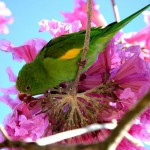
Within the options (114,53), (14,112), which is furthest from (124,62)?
(14,112)

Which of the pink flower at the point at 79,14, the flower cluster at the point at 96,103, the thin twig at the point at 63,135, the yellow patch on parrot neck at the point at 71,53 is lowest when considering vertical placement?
the flower cluster at the point at 96,103

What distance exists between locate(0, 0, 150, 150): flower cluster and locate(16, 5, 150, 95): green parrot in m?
0.03

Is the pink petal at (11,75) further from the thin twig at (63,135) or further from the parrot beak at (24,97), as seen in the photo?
the thin twig at (63,135)

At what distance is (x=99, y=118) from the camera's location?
96cm

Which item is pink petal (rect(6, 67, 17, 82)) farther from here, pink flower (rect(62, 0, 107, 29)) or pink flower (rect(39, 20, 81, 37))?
pink flower (rect(62, 0, 107, 29))

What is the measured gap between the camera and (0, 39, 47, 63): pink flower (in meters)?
1.03

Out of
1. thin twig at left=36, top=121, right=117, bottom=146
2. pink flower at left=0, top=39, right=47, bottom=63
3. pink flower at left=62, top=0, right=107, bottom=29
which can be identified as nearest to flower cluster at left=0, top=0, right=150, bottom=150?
pink flower at left=0, top=39, right=47, bottom=63

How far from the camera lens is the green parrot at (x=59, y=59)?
3.32ft

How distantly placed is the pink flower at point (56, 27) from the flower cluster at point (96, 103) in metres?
0.06

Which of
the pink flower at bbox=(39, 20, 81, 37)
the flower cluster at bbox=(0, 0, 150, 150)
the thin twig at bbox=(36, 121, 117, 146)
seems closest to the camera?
the thin twig at bbox=(36, 121, 117, 146)

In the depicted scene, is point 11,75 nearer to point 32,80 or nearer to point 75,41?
point 32,80

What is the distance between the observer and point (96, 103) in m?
0.93

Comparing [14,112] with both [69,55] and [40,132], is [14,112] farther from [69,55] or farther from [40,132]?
[69,55]

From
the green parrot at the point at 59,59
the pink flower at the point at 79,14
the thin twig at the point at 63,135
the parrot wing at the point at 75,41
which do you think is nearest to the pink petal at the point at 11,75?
the green parrot at the point at 59,59
